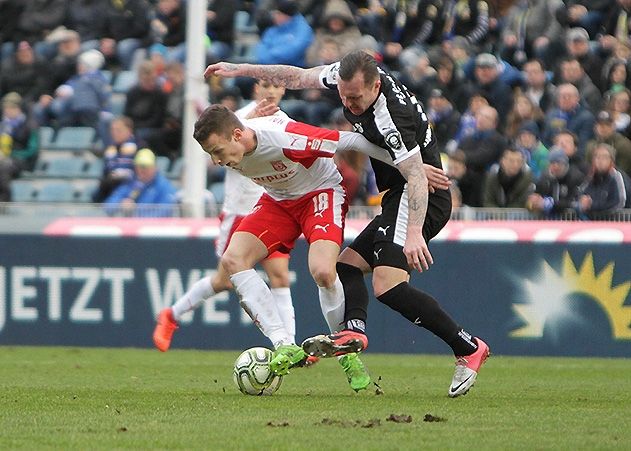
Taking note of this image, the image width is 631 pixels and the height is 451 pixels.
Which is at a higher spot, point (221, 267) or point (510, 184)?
point (221, 267)

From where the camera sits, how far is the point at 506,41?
2008cm

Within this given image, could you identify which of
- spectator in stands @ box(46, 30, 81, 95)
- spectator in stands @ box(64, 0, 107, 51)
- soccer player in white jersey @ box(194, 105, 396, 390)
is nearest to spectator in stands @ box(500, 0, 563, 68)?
spectator in stands @ box(46, 30, 81, 95)

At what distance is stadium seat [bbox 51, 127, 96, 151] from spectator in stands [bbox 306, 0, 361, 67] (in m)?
3.33

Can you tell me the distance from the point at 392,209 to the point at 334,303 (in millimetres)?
773

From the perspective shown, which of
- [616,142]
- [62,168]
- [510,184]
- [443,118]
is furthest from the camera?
[62,168]

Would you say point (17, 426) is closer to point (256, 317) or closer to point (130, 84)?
point (256, 317)

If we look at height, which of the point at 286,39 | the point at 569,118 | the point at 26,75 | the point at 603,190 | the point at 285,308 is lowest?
the point at 26,75

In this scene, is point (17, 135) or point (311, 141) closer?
point (311, 141)

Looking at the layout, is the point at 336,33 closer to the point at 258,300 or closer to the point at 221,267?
the point at 221,267

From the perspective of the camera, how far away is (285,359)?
9852 millimetres

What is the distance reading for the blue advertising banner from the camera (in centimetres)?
1552

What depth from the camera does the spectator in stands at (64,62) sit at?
21922mm

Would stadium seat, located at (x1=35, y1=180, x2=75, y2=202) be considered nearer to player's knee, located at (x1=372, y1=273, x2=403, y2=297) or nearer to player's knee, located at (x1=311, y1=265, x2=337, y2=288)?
player's knee, located at (x1=311, y1=265, x2=337, y2=288)

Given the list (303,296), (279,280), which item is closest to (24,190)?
(303,296)
